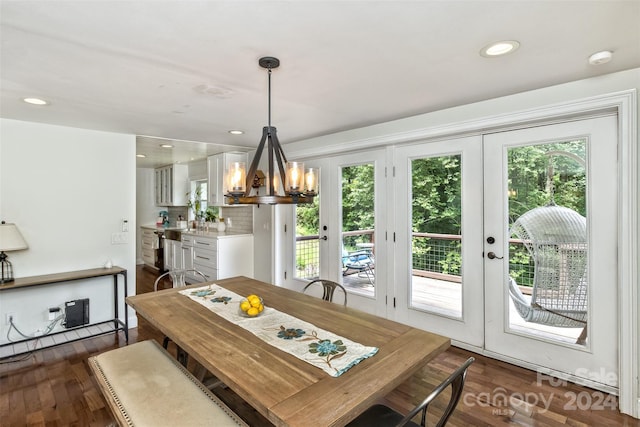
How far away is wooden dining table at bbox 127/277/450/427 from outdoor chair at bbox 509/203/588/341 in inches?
59.5

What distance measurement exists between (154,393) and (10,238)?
253 centimetres

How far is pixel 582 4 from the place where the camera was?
139cm

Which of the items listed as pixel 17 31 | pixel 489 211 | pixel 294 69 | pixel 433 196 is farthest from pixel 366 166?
pixel 17 31

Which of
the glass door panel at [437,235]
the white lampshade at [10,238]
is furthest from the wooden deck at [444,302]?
the white lampshade at [10,238]

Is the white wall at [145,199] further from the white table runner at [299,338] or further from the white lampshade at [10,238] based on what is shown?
the white table runner at [299,338]

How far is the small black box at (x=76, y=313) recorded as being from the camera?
134 inches

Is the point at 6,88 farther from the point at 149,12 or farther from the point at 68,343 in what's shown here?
the point at 68,343

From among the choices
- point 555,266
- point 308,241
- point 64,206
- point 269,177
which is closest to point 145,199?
point 64,206

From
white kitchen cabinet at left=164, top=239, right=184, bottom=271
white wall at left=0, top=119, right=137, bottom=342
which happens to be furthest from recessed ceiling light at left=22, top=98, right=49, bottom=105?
white kitchen cabinet at left=164, top=239, right=184, bottom=271

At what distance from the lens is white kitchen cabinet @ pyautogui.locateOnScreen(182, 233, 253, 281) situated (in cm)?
485

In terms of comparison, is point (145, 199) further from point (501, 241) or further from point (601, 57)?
point (601, 57)

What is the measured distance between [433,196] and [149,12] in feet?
8.90

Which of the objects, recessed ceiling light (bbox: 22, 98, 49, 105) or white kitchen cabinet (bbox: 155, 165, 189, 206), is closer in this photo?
recessed ceiling light (bbox: 22, 98, 49, 105)

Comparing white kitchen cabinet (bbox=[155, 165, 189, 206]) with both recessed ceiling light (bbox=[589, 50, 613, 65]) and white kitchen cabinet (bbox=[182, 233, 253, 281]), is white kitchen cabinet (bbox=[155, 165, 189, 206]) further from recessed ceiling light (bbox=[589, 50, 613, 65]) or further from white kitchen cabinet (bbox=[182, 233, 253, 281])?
recessed ceiling light (bbox=[589, 50, 613, 65])
